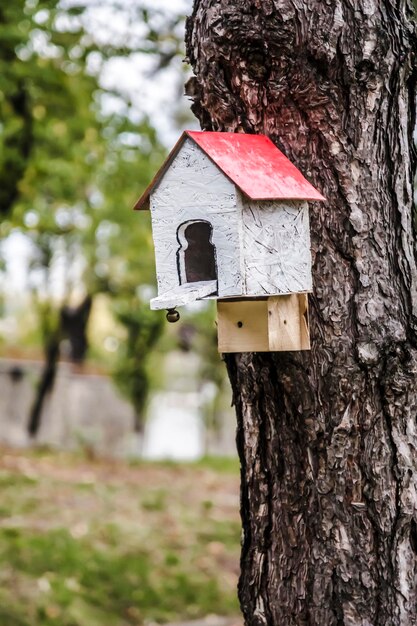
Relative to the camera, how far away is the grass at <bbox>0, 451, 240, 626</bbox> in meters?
A: 4.67

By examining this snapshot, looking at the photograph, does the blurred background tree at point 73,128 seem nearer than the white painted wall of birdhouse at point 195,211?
No

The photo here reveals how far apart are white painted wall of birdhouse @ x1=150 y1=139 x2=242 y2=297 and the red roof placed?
3 cm

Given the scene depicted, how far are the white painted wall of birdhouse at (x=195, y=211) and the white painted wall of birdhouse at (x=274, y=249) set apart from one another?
0.12ft

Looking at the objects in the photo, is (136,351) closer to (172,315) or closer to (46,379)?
(46,379)

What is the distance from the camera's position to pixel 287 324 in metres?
2.10

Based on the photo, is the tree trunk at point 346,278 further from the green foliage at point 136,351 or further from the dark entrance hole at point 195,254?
the green foliage at point 136,351

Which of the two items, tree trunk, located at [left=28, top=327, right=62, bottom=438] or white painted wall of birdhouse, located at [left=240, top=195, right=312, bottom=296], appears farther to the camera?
tree trunk, located at [left=28, top=327, right=62, bottom=438]

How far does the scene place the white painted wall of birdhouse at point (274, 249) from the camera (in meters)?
2.04

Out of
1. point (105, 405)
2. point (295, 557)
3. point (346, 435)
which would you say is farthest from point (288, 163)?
point (105, 405)

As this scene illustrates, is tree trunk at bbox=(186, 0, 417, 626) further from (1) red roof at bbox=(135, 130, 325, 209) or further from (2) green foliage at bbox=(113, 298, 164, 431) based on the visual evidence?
(2) green foliage at bbox=(113, 298, 164, 431)

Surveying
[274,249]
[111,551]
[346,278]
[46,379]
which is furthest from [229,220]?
[46,379]

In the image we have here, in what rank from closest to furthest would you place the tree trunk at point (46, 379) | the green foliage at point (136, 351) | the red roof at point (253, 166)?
the red roof at point (253, 166), the green foliage at point (136, 351), the tree trunk at point (46, 379)

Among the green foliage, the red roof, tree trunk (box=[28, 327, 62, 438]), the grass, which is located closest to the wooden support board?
the red roof

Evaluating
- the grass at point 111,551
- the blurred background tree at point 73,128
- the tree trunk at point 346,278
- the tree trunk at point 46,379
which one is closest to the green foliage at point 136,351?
the blurred background tree at point 73,128
